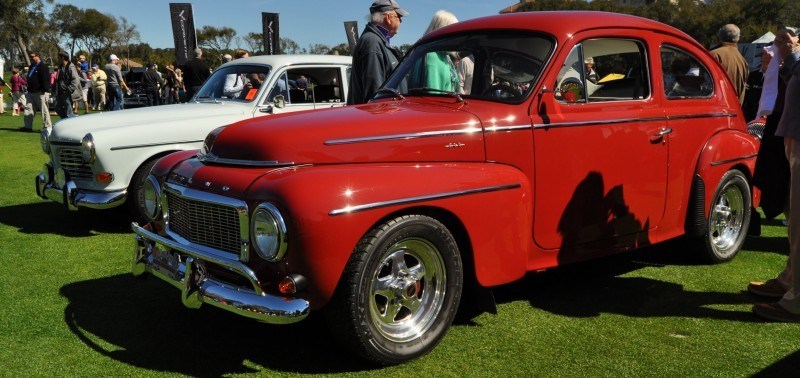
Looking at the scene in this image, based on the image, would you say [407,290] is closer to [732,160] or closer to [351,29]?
[732,160]

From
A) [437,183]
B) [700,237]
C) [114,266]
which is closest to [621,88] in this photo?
[700,237]

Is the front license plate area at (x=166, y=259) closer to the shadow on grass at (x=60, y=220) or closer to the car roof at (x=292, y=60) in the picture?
the shadow on grass at (x=60, y=220)

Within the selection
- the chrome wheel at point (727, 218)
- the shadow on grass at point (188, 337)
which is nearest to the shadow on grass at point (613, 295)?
the chrome wheel at point (727, 218)

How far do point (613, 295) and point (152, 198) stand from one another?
3.00 meters

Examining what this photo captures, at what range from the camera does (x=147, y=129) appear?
6121mm

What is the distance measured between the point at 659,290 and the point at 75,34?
3621 inches

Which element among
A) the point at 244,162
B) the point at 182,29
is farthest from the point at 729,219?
the point at 182,29

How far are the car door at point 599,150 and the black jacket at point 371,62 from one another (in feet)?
5.97

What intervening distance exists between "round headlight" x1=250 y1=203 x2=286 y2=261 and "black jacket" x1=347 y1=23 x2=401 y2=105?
256 centimetres

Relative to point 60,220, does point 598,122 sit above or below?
above

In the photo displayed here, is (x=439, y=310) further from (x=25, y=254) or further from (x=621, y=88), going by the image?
(x=25, y=254)

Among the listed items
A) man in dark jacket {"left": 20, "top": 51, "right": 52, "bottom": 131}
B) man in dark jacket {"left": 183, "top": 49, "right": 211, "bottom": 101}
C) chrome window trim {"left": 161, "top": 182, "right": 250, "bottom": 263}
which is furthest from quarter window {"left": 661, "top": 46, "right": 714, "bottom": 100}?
man in dark jacket {"left": 20, "top": 51, "right": 52, "bottom": 131}

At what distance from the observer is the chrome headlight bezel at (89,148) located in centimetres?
593

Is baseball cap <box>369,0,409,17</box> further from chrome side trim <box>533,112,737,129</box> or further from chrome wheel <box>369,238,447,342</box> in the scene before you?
chrome wheel <box>369,238,447,342</box>
